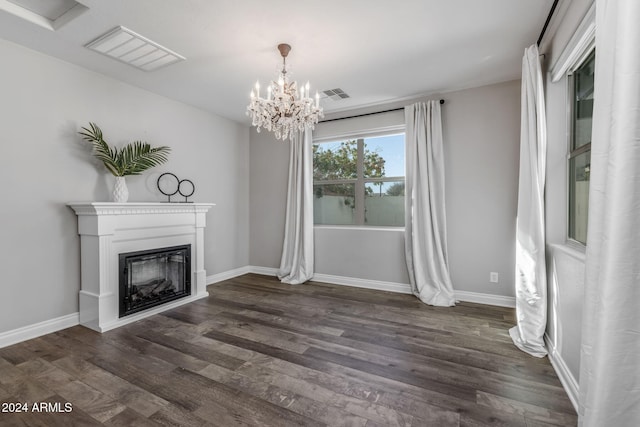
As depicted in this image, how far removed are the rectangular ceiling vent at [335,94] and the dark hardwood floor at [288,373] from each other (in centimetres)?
274

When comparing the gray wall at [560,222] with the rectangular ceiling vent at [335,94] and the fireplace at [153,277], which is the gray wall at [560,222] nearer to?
the rectangular ceiling vent at [335,94]

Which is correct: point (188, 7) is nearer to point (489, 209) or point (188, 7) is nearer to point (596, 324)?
point (596, 324)

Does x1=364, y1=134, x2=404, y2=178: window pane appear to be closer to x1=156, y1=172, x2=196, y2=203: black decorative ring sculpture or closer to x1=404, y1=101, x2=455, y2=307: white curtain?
x1=404, y1=101, x2=455, y2=307: white curtain

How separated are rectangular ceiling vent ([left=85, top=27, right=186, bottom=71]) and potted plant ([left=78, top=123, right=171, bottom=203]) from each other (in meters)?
0.81

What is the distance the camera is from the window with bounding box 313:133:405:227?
4203mm

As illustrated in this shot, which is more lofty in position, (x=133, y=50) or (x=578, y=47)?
(x=133, y=50)

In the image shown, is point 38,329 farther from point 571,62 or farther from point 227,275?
point 571,62

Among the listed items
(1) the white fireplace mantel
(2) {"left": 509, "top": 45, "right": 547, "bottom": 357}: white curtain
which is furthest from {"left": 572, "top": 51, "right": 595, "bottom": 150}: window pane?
(1) the white fireplace mantel

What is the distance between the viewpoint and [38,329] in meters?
2.69

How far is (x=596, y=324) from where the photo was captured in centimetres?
108

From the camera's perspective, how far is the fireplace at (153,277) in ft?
9.91

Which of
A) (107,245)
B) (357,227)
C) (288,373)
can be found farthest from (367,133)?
(107,245)

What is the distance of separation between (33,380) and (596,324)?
10.6ft

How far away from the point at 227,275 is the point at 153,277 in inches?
58.7
